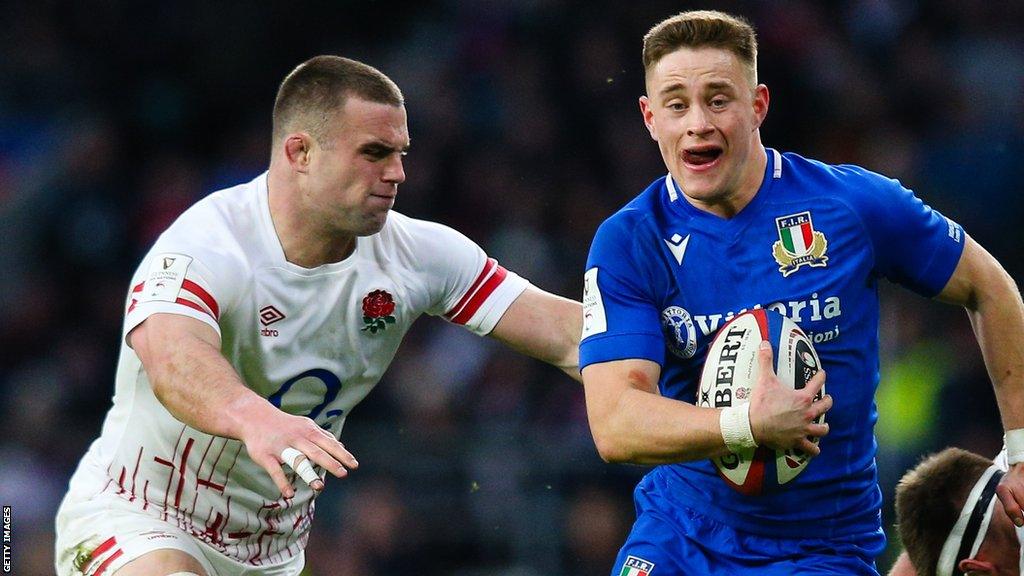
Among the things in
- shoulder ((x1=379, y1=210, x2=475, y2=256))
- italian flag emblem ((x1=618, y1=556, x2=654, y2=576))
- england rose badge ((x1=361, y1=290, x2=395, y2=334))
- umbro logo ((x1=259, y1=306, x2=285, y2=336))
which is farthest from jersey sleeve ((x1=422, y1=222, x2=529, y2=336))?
italian flag emblem ((x1=618, y1=556, x2=654, y2=576))

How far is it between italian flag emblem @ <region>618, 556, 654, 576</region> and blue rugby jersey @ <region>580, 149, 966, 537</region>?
9.7 inches

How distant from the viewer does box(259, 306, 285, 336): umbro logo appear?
489 cm

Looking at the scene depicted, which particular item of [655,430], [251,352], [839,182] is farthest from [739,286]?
[251,352]

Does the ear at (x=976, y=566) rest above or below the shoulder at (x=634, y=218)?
below

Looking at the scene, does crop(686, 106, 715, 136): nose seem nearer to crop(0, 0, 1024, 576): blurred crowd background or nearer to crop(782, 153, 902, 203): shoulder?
crop(782, 153, 902, 203): shoulder

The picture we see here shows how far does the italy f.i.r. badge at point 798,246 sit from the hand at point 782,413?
52cm

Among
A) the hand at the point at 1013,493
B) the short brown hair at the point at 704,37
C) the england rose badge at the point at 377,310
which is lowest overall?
the hand at the point at 1013,493

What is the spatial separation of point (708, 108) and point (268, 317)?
70.5 inches

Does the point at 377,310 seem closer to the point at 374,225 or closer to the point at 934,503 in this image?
the point at 374,225

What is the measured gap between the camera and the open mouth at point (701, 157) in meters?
4.22

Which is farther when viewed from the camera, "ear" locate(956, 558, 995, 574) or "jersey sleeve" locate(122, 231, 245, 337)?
"jersey sleeve" locate(122, 231, 245, 337)

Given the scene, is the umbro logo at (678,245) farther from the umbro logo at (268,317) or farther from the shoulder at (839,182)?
the umbro logo at (268,317)

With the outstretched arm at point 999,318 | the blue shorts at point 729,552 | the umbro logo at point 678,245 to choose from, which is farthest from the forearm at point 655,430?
the outstretched arm at point 999,318

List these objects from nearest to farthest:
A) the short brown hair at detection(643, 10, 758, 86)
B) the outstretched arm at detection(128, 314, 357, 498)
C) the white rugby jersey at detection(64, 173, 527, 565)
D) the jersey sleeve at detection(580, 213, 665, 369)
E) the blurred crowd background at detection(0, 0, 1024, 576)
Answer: the outstretched arm at detection(128, 314, 357, 498) < the jersey sleeve at detection(580, 213, 665, 369) < the short brown hair at detection(643, 10, 758, 86) < the white rugby jersey at detection(64, 173, 527, 565) < the blurred crowd background at detection(0, 0, 1024, 576)
